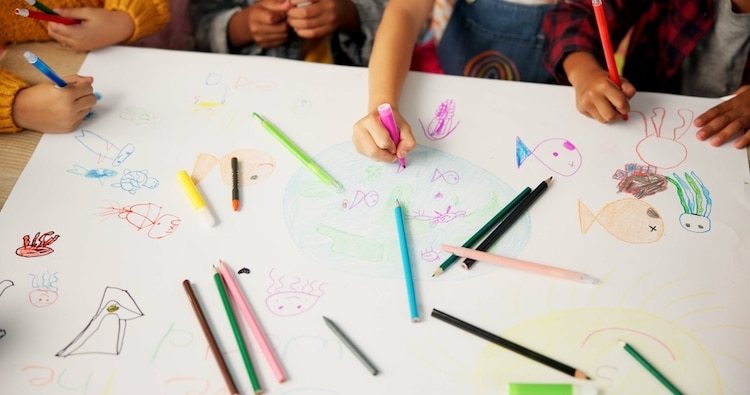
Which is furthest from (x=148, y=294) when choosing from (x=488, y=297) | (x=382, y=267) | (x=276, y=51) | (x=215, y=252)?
(x=276, y=51)

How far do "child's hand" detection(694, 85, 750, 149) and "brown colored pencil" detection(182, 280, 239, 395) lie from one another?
2.00 feet

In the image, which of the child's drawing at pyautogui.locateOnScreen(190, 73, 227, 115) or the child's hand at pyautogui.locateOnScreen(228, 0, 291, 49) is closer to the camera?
the child's drawing at pyautogui.locateOnScreen(190, 73, 227, 115)

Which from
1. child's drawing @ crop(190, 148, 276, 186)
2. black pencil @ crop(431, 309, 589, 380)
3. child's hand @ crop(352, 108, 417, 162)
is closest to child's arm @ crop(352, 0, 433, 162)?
child's hand @ crop(352, 108, 417, 162)

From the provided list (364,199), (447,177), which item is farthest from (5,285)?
(447,177)

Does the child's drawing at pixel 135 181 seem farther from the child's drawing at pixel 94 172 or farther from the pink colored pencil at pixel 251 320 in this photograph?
the pink colored pencil at pixel 251 320

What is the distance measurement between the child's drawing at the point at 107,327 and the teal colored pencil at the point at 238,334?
80 millimetres

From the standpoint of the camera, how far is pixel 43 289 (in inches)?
Answer: 25.6

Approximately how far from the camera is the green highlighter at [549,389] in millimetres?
569

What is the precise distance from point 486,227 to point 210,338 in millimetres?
306

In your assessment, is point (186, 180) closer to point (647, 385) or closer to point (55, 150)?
point (55, 150)

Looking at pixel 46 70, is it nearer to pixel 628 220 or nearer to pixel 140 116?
pixel 140 116

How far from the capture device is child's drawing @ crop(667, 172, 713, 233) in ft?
2.28

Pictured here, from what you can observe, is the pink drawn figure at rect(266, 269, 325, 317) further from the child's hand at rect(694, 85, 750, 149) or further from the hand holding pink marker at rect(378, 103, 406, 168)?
the child's hand at rect(694, 85, 750, 149)

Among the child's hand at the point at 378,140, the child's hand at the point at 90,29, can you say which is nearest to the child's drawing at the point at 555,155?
the child's hand at the point at 378,140
